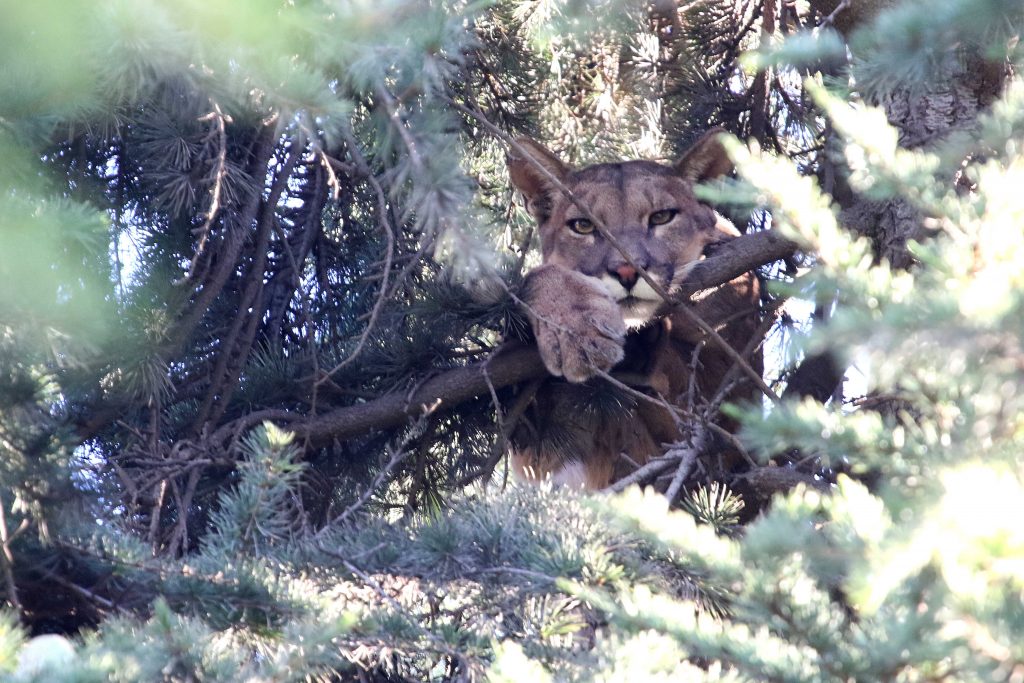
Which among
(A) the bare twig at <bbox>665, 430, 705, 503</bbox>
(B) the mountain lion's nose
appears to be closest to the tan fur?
(B) the mountain lion's nose

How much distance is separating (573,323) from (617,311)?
232 mm

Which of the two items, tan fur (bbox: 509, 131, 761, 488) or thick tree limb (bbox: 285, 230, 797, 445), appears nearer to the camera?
thick tree limb (bbox: 285, 230, 797, 445)

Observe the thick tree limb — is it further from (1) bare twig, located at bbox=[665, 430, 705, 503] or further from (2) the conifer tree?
(1) bare twig, located at bbox=[665, 430, 705, 503]

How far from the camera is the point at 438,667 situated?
2.41 metres

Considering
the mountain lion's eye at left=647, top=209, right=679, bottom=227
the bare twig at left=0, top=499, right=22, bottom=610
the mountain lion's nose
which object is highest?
the mountain lion's eye at left=647, top=209, right=679, bottom=227

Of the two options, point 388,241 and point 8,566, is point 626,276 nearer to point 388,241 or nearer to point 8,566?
point 388,241

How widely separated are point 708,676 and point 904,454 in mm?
382

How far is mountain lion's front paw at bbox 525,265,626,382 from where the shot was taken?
3404 mm

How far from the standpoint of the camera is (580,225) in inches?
188

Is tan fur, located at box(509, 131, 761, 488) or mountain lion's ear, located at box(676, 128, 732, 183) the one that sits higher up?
mountain lion's ear, located at box(676, 128, 732, 183)

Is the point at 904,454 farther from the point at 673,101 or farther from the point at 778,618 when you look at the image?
the point at 673,101

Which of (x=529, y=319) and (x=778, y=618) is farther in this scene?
(x=529, y=319)

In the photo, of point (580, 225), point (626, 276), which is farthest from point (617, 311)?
point (580, 225)

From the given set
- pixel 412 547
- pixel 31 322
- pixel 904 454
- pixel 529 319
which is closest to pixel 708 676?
pixel 904 454
